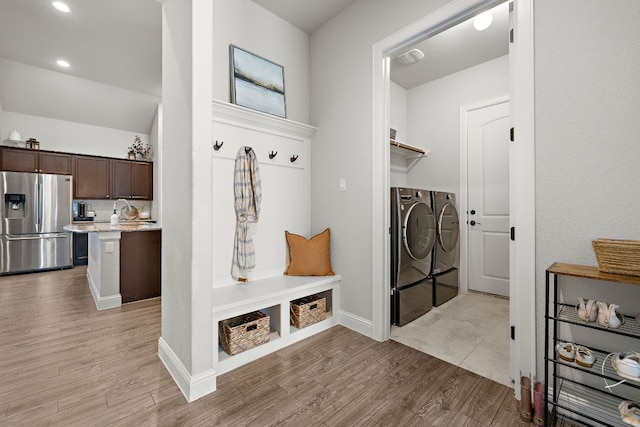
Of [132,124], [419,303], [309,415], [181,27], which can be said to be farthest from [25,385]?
[132,124]

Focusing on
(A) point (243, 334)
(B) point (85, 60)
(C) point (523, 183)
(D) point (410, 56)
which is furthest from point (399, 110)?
(B) point (85, 60)

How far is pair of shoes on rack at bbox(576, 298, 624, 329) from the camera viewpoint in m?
1.14

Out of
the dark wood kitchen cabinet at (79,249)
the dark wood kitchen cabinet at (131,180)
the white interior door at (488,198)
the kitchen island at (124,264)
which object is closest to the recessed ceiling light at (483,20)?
the white interior door at (488,198)

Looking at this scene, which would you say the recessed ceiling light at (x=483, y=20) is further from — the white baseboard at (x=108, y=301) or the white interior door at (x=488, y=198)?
the white baseboard at (x=108, y=301)

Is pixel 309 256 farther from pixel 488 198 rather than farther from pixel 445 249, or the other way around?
pixel 488 198

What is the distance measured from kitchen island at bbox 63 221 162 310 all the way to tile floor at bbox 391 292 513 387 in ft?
8.96

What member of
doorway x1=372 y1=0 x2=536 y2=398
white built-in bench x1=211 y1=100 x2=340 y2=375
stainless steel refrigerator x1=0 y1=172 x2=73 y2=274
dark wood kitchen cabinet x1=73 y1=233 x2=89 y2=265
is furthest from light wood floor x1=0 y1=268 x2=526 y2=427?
dark wood kitchen cabinet x1=73 y1=233 x2=89 y2=265

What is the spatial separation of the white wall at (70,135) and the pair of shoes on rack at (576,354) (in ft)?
23.7

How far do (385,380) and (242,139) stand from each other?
2.03 m

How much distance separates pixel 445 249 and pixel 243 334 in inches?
93.7

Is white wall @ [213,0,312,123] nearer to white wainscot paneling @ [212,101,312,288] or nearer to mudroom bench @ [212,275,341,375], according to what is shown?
white wainscot paneling @ [212,101,312,288]

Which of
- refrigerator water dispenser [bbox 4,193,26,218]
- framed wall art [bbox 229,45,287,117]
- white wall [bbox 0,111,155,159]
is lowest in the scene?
refrigerator water dispenser [bbox 4,193,26,218]

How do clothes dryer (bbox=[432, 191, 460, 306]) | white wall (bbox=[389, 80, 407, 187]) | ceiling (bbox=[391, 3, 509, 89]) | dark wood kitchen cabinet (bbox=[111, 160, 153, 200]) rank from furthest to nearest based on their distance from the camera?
1. dark wood kitchen cabinet (bbox=[111, 160, 153, 200])
2. white wall (bbox=[389, 80, 407, 187])
3. clothes dryer (bbox=[432, 191, 460, 306])
4. ceiling (bbox=[391, 3, 509, 89])

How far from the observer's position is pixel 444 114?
3.71 meters
